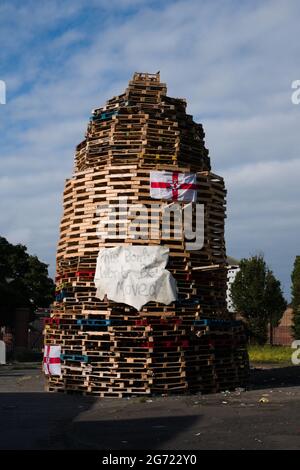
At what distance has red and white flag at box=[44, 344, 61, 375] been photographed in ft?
58.7

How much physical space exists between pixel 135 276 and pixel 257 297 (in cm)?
2521

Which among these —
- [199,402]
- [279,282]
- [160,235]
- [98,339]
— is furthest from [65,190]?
[279,282]

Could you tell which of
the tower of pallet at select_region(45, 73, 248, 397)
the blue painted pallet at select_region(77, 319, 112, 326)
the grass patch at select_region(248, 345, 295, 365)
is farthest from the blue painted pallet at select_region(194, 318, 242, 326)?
the grass patch at select_region(248, 345, 295, 365)

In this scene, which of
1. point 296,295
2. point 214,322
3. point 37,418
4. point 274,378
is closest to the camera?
point 37,418

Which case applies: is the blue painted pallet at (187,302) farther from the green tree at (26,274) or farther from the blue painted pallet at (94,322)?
the green tree at (26,274)

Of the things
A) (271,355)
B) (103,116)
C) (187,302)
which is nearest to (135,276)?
(187,302)

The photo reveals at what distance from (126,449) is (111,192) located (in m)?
9.39

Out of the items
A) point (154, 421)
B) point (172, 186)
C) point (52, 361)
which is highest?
point (172, 186)

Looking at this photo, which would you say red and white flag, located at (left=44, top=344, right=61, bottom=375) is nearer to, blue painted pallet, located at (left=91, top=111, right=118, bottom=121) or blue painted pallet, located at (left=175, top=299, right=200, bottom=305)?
blue painted pallet, located at (left=175, top=299, right=200, bottom=305)

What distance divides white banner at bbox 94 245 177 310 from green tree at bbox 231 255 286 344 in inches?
962

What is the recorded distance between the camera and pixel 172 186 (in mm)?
17688

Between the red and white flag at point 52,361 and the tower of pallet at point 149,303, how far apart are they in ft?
0.59

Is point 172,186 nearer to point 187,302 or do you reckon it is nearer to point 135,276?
point 135,276

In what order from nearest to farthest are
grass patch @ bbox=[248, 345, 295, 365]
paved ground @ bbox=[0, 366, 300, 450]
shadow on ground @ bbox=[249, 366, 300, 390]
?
1. paved ground @ bbox=[0, 366, 300, 450]
2. shadow on ground @ bbox=[249, 366, 300, 390]
3. grass patch @ bbox=[248, 345, 295, 365]
